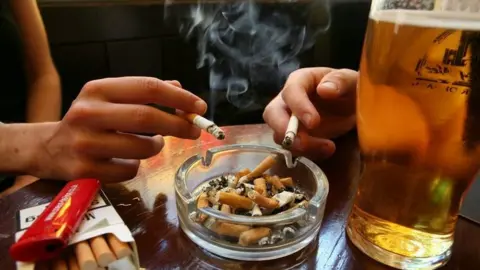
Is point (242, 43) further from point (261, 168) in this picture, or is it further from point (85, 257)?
point (85, 257)

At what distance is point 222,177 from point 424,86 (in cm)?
36

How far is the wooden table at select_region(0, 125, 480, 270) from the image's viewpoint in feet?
1.85

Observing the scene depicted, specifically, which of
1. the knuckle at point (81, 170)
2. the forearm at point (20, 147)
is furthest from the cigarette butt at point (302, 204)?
the forearm at point (20, 147)

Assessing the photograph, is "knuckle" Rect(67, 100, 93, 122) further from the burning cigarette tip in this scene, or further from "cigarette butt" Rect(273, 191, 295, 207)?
"cigarette butt" Rect(273, 191, 295, 207)

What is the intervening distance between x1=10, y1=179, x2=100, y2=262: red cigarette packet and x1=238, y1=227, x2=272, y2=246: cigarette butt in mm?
206

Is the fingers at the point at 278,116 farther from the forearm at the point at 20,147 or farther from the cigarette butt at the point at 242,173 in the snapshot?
the forearm at the point at 20,147

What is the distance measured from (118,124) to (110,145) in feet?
0.13

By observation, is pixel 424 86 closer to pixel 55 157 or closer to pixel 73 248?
pixel 73 248

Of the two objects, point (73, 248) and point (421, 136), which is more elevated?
point (421, 136)

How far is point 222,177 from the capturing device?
0.73 m

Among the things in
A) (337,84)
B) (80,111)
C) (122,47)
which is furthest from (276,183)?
(122,47)

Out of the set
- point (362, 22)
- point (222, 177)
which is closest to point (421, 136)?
point (222, 177)

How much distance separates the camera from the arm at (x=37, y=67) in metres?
1.59

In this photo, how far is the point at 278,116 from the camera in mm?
872
